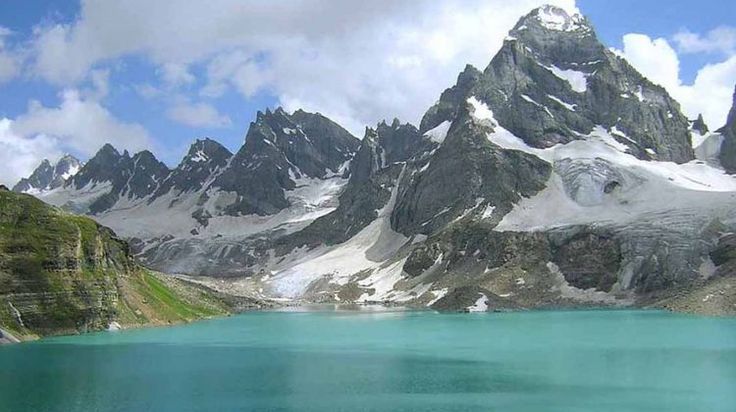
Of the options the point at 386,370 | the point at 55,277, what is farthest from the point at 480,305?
the point at 386,370

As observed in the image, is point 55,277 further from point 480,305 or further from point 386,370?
point 480,305

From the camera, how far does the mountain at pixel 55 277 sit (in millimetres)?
92688

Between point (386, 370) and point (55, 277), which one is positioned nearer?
point (386, 370)

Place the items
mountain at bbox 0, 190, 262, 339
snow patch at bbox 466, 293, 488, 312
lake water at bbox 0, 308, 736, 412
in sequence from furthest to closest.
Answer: snow patch at bbox 466, 293, 488, 312 → mountain at bbox 0, 190, 262, 339 → lake water at bbox 0, 308, 736, 412

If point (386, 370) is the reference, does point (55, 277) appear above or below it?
above

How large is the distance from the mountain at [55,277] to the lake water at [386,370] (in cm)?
421

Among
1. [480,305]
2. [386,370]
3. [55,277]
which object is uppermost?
[55,277]

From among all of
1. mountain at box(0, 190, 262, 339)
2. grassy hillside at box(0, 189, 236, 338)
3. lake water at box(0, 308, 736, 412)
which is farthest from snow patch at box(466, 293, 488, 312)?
grassy hillside at box(0, 189, 236, 338)

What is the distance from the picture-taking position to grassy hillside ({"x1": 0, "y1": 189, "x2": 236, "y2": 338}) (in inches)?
3652

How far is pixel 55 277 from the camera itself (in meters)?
97.2

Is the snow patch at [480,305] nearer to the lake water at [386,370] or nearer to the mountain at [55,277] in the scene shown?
the lake water at [386,370]

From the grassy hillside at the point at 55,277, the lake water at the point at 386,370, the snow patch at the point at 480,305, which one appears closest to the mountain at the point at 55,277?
the grassy hillside at the point at 55,277

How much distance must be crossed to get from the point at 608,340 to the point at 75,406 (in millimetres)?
58646

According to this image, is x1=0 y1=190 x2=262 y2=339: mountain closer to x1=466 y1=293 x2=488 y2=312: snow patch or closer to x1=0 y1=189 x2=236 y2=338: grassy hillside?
x1=0 y1=189 x2=236 y2=338: grassy hillside
